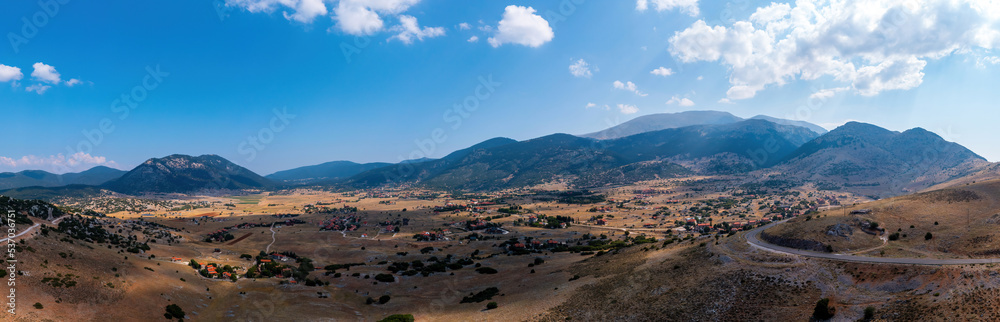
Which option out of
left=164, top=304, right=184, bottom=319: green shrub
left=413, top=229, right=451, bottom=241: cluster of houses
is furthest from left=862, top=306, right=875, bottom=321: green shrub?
left=413, top=229, right=451, bottom=241: cluster of houses

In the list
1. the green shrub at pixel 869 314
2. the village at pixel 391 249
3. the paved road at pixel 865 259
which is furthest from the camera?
the village at pixel 391 249

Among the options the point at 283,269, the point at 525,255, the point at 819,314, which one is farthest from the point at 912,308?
the point at 283,269

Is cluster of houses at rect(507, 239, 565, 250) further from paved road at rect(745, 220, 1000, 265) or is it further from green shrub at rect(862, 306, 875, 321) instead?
green shrub at rect(862, 306, 875, 321)

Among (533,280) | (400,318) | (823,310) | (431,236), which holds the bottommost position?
(431,236)

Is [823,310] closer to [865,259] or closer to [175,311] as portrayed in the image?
[865,259]

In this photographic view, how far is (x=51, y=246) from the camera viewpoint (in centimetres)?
4638

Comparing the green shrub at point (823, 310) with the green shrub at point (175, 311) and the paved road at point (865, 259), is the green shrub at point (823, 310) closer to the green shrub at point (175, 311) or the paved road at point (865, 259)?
the paved road at point (865, 259)

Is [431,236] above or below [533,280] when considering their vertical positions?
below

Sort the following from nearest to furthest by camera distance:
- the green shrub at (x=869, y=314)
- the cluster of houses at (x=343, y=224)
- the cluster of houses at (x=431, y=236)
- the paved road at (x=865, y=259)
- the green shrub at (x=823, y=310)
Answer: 1. the green shrub at (x=869, y=314)
2. the green shrub at (x=823, y=310)
3. the paved road at (x=865, y=259)
4. the cluster of houses at (x=431, y=236)
5. the cluster of houses at (x=343, y=224)

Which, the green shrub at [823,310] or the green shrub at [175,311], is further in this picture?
the green shrub at [175,311]

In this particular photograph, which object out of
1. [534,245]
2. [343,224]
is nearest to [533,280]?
[534,245]

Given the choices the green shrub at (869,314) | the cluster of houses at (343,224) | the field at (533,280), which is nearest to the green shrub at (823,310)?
the field at (533,280)

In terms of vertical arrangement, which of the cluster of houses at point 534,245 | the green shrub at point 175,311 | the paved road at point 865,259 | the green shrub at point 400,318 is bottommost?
the cluster of houses at point 534,245

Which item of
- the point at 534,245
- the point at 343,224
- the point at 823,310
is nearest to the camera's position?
the point at 823,310
